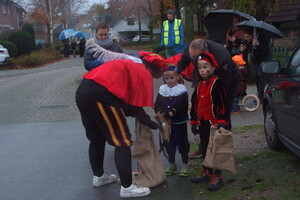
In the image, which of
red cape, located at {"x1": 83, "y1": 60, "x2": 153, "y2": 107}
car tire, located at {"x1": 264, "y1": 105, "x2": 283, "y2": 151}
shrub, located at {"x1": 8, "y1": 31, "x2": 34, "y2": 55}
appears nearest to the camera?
red cape, located at {"x1": 83, "y1": 60, "x2": 153, "y2": 107}

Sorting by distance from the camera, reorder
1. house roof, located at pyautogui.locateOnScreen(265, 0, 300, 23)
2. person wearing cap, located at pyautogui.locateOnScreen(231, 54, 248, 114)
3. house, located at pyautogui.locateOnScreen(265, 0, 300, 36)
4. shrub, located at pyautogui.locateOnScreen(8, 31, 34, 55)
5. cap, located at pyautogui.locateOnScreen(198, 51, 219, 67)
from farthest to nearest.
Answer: shrub, located at pyautogui.locateOnScreen(8, 31, 34, 55), house roof, located at pyautogui.locateOnScreen(265, 0, 300, 23), house, located at pyautogui.locateOnScreen(265, 0, 300, 36), person wearing cap, located at pyautogui.locateOnScreen(231, 54, 248, 114), cap, located at pyautogui.locateOnScreen(198, 51, 219, 67)

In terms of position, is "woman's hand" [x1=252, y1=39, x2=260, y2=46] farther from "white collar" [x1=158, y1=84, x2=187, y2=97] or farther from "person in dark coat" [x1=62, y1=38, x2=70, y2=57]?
"person in dark coat" [x1=62, y1=38, x2=70, y2=57]

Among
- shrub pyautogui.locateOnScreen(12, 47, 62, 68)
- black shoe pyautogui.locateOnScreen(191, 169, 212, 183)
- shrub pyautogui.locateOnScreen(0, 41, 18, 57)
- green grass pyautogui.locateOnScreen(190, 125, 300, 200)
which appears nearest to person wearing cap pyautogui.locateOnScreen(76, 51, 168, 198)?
black shoe pyautogui.locateOnScreen(191, 169, 212, 183)

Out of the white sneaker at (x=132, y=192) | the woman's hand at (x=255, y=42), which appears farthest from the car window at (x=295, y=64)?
the woman's hand at (x=255, y=42)

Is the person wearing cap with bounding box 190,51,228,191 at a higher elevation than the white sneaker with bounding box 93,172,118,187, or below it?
higher

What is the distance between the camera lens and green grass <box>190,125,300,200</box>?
4.21 metres

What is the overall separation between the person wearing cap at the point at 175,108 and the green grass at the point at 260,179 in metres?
0.39

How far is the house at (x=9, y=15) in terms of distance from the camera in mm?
40737

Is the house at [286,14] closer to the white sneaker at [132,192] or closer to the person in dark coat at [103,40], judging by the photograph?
the person in dark coat at [103,40]

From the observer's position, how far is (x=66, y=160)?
19.2ft

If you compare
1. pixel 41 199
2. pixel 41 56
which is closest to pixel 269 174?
pixel 41 199

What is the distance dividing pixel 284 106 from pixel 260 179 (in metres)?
0.89

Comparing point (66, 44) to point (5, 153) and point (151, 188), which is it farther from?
point (151, 188)

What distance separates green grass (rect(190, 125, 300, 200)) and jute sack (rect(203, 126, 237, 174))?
0.99 ft
